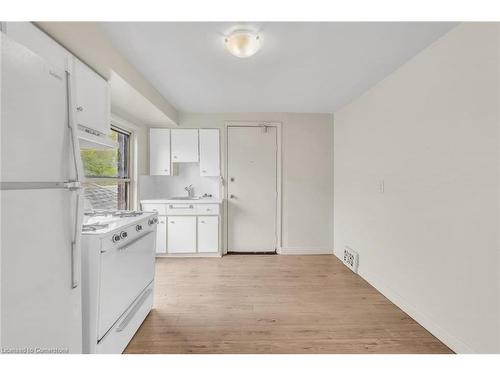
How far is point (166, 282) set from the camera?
9.30 ft

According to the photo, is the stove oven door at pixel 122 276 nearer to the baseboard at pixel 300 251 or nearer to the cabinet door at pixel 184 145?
the cabinet door at pixel 184 145

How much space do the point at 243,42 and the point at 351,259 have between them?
286 cm

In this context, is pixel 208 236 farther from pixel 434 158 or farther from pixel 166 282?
pixel 434 158

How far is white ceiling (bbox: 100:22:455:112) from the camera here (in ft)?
5.67

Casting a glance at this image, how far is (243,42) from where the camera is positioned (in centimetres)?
177

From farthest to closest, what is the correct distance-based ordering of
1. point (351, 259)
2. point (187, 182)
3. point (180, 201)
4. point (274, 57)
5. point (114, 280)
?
point (187, 182)
point (180, 201)
point (351, 259)
point (274, 57)
point (114, 280)

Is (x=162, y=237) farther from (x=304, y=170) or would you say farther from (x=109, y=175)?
(x=304, y=170)

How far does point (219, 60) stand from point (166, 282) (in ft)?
8.04

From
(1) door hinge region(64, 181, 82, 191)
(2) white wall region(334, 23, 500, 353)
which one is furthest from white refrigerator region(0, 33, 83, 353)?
(2) white wall region(334, 23, 500, 353)

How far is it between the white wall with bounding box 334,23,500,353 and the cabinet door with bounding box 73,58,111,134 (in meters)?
2.54

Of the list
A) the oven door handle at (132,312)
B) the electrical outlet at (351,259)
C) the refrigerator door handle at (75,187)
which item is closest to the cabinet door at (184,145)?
the oven door handle at (132,312)

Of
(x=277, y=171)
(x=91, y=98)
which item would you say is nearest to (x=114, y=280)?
(x=91, y=98)

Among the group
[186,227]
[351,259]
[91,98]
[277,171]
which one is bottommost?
[351,259]

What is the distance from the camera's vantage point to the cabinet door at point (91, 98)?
1.63 meters
